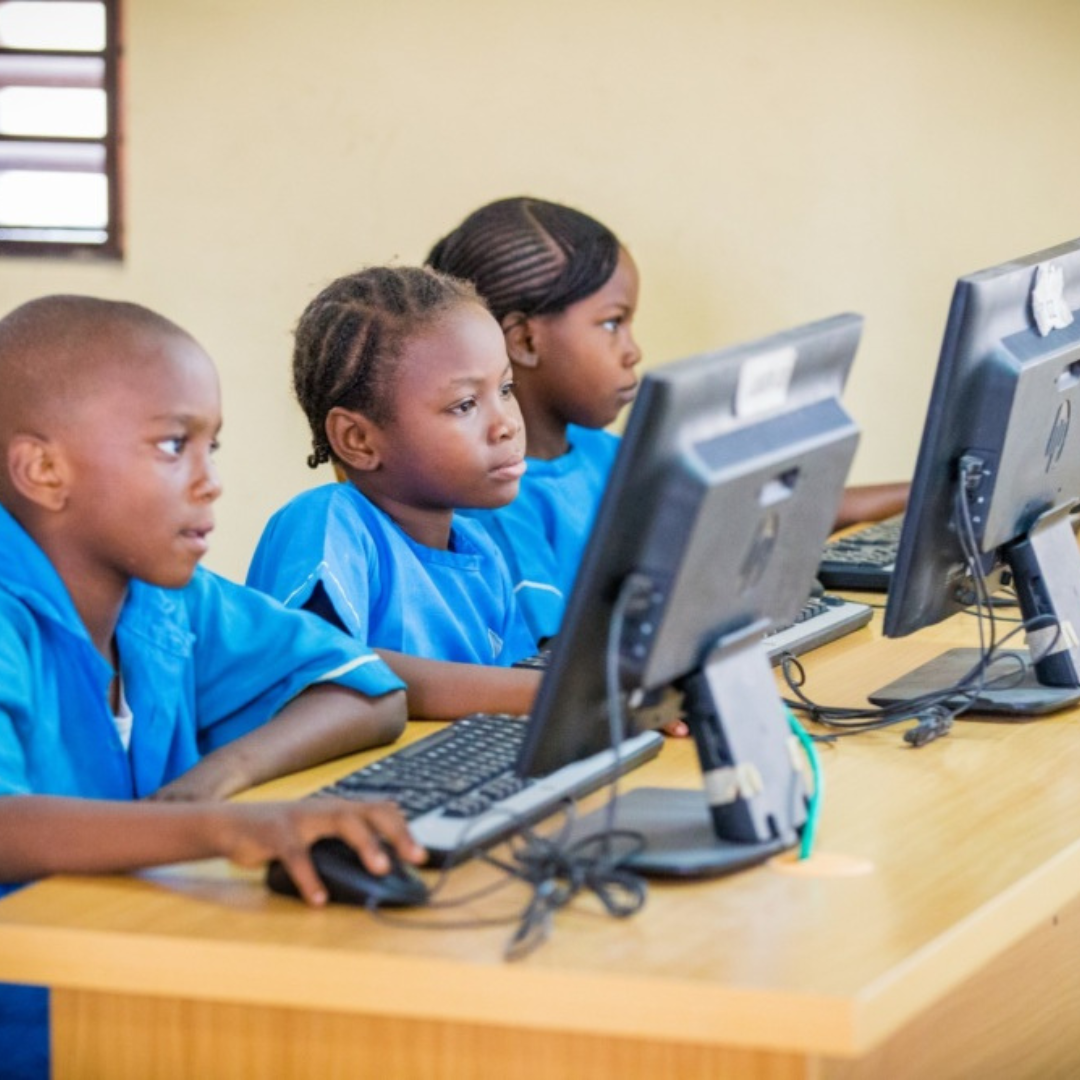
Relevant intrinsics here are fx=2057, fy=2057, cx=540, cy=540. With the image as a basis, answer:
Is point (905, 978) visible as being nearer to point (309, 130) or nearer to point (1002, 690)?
point (1002, 690)

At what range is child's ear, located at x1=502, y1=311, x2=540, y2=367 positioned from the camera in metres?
2.81

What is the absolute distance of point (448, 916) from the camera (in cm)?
131

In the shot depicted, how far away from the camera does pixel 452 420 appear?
7.39ft

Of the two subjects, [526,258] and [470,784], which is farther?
[526,258]

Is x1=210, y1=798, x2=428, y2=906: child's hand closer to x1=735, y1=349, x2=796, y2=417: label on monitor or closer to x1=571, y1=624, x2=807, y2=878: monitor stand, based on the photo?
x1=571, y1=624, x2=807, y2=878: monitor stand

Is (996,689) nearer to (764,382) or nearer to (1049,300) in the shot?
(1049,300)

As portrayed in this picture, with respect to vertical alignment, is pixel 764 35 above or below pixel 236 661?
above

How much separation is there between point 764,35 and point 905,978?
242 cm

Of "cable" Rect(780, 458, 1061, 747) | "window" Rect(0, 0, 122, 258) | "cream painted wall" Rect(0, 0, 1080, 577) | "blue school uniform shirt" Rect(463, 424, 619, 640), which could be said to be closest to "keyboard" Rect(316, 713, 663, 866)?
"cable" Rect(780, 458, 1061, 747)

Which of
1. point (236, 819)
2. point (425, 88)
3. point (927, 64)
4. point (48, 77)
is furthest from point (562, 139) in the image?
point (236, 819)

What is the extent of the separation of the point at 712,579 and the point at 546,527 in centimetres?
141

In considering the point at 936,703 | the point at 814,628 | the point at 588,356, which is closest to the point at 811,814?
the point at 936,703

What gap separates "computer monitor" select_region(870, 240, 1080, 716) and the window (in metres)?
1.94

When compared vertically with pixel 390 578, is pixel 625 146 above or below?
above
